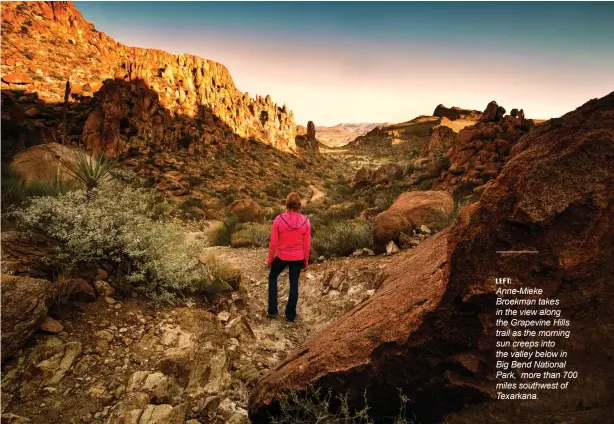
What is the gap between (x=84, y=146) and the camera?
66.8 ft

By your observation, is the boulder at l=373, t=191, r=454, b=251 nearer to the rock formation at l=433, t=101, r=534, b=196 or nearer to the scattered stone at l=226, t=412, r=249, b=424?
the rock formation at l=433, t=101, r=534, b=196

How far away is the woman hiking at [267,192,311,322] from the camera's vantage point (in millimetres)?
4855

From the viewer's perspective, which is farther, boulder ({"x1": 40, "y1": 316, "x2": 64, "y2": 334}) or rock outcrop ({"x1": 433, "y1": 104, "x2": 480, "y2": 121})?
rock outcrop ({"x1": 433, "y1": 104, "x2": 480, "y2": 121})

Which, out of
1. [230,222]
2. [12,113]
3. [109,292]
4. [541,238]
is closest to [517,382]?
[541,238]

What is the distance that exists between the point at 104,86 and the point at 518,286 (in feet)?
97.6

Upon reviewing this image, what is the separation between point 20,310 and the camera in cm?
254

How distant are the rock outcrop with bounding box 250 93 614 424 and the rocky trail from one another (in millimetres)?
1399

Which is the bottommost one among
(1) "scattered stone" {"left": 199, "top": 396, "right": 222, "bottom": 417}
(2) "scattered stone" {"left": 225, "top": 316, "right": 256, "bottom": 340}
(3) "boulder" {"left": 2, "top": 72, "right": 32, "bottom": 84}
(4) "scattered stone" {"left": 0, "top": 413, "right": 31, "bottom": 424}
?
(1) "scattered stone" {"left": 199, "top": 396, "right": 222, "bottom": 417}

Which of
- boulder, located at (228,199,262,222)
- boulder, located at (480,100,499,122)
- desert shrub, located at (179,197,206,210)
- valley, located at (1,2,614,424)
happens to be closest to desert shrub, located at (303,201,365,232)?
boulder, located at (228,199,262,222)

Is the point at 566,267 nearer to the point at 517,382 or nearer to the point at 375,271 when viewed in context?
the point at 517,382

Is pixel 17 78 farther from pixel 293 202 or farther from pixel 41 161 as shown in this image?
pixel 293 202

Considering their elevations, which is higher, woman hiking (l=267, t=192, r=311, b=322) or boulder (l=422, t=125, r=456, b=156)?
boulder (l=422, t=125, r=456, b=156)

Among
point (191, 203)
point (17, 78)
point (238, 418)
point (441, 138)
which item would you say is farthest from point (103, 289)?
point (441, 138)

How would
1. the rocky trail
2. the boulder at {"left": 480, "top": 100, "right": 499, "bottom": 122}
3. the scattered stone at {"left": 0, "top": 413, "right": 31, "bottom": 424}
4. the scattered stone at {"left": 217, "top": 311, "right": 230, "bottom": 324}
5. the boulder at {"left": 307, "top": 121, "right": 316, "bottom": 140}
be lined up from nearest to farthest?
the scattered stone at {"left": 0, "top": 413, "right": 31, "bottom": 424}, the rocky trail, the scattered stone at {"left": 217, "top": 311, "right": 230, "bottom": 324}, the boulder at {"left": 480, "top": 100, "right": 499, "bottom": 122}, the boulder at {"left": 307, "top": 121, "right": 316, "bottom": 140}
